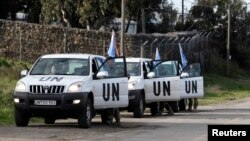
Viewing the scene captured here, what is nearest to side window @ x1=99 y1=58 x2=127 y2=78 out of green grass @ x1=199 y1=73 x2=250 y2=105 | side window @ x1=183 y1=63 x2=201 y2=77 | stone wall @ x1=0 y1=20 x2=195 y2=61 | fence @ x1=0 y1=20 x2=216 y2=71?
side window @ x1=183 y1=63 x2=201 y2=77

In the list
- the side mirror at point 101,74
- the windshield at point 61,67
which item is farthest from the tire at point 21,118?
the side mirror at point 101,74

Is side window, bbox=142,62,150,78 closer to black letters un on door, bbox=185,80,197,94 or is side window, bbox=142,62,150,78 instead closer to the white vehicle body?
the white vehicle body

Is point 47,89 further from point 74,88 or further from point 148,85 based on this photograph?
point 148,85

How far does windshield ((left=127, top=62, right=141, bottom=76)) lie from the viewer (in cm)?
2366

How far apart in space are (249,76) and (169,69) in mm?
47539

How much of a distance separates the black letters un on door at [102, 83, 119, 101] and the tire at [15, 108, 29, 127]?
2205 mm

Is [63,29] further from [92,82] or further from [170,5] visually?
[170,5]

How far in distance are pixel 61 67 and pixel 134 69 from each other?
572 cm

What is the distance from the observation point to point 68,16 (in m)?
50.3

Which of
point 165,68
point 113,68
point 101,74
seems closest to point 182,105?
point 165,68

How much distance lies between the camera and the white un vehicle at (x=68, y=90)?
1723 cm

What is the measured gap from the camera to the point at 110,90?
1908 centimetres

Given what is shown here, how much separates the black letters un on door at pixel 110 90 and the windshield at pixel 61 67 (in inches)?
30.9

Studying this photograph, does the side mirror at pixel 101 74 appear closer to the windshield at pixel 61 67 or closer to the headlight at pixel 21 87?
the windshield at pixel 61 67
